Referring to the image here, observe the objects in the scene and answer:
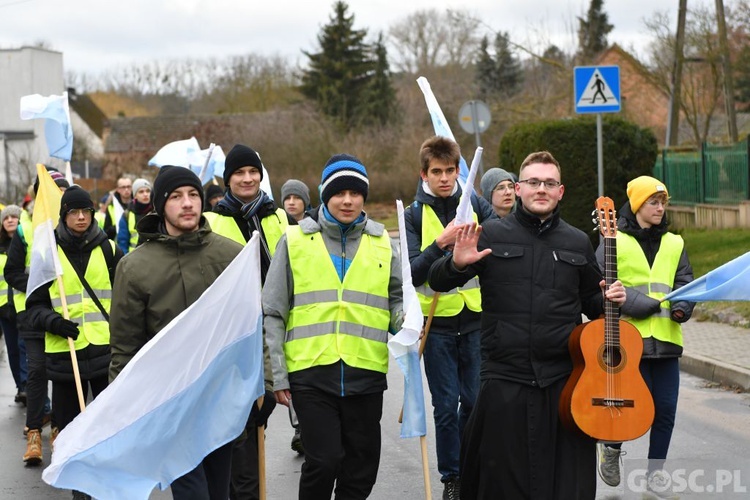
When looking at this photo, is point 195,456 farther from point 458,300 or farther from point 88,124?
point 88,124

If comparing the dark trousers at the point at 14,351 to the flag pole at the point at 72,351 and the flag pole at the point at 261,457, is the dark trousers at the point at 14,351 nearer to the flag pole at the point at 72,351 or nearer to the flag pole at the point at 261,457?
the flag pole at the point at 72,351

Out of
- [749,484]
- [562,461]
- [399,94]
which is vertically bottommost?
[749,484]

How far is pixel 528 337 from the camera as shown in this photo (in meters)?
5.33

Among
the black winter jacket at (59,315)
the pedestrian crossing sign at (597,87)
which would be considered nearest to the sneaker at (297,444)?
the black winter jacket at (59,315)

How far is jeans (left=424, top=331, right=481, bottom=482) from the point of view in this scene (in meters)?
7.11

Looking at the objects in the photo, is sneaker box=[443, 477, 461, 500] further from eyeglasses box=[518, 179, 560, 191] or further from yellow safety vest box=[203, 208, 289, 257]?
eyeglasses box=[518, 179, 560, 191]

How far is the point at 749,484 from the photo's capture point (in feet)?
24.1

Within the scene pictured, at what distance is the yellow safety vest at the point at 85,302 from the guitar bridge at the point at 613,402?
12.4 ft

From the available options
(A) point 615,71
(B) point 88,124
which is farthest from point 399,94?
(A) point 615,71

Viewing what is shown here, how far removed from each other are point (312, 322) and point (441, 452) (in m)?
1.85

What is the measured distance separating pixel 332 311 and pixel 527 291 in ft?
3.17

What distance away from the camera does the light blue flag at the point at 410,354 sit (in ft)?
18.6

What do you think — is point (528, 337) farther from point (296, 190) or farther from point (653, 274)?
point (296, 190)
